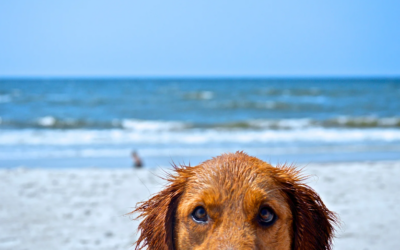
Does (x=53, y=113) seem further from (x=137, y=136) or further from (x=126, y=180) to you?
(x=126, y=180)

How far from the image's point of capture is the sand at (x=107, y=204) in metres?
5.39

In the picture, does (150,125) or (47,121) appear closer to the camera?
(150,125)

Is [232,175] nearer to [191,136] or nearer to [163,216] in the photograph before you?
A: [163,216]

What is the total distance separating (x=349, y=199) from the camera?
708 centimetres

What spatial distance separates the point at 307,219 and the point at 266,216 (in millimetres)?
259

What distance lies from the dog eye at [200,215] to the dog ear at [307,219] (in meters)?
0.43

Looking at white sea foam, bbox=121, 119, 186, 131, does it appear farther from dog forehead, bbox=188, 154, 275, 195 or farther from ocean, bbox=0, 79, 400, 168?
dog forehead, bbox=188, 154, 275, 195

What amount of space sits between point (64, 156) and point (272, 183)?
10.7 m

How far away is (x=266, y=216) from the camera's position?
1871mm

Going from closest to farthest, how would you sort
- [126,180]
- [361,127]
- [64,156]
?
[126,180] < [64,156] < [361,127]

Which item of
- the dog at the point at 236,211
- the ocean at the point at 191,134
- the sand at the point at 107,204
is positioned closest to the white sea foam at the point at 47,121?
the ocean at the point at 191,134

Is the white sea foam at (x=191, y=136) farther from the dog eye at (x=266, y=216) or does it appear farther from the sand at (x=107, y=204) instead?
the dog eye at (x=266, y=216)

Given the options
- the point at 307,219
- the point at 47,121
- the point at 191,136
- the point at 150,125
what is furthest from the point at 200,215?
the point at 47,121

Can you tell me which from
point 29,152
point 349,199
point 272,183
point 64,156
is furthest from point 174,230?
point 29,152
